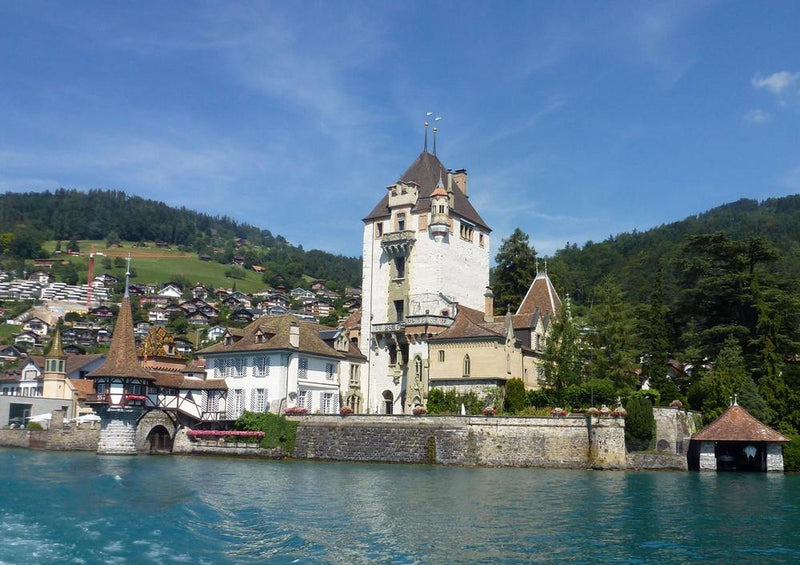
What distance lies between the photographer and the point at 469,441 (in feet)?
161

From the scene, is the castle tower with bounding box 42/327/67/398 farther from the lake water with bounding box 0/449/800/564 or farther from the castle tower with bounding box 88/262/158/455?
the lake water with bounding box 0/449/800/564

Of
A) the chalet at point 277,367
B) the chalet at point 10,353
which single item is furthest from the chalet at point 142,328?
the chalet at point 277,367

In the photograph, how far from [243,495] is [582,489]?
45.7ft

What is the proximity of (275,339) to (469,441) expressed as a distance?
17763mm

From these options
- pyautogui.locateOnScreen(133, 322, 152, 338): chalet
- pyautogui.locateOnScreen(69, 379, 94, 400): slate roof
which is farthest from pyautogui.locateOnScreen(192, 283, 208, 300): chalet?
pyautogui.locateOnScreen(69, 379, 94, 400): slate roof

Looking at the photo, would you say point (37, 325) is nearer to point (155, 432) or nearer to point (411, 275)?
point (155, 432)

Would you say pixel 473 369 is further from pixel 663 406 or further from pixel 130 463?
pixel 130 463

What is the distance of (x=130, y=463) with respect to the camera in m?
47.8

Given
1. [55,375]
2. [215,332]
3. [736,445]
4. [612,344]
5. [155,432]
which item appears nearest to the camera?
[736,445]

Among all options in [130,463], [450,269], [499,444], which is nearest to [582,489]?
[499,444]

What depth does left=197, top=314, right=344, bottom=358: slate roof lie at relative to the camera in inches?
2367

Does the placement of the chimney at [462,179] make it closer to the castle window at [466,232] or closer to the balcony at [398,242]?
the castle window at [466,232]

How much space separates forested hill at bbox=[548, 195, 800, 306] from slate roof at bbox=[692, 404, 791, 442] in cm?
4246

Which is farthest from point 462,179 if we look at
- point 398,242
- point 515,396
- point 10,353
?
point 10,353
